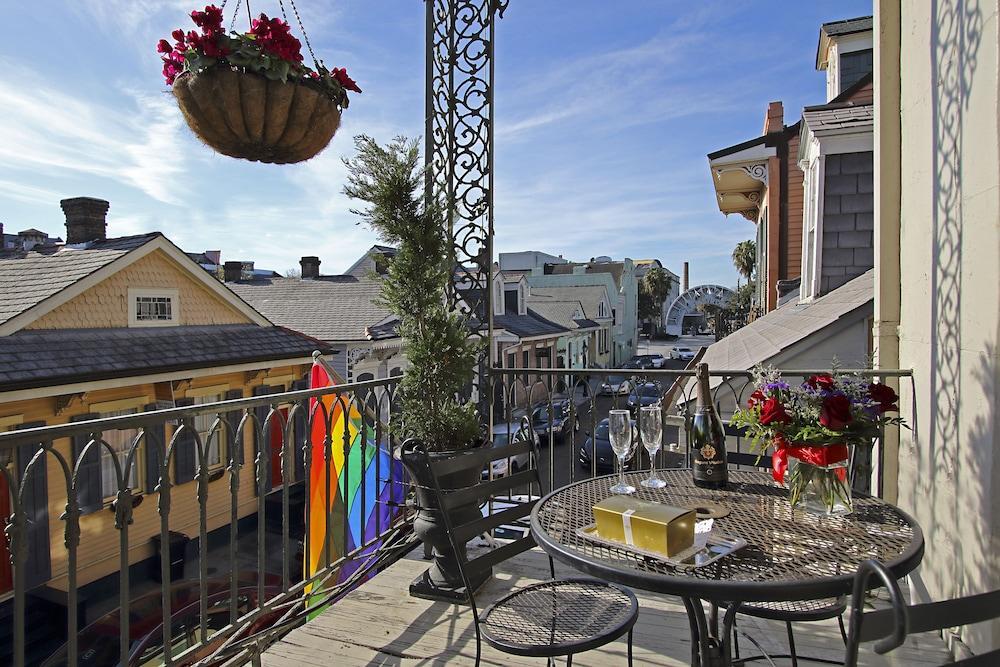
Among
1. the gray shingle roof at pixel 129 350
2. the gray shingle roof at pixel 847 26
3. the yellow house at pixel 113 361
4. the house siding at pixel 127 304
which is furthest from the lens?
the house siding at pixel 127 304

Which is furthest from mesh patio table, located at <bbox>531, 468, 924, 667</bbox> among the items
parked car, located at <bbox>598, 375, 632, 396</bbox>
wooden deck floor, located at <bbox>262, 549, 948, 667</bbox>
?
wooden deck floor, located at <bbox>262, 549, 948, 667</bbox>

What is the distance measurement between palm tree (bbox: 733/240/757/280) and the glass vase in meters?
33.7

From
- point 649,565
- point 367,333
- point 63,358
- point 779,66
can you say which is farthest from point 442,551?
point 367,333

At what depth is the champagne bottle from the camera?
7.22 feet

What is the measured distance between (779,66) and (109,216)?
1362 centimetres

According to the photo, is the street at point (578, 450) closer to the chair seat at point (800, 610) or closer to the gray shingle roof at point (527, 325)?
the chair seat at point (800, 610)

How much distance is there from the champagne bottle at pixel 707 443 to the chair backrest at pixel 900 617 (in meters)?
1.11

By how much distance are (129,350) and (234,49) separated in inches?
418

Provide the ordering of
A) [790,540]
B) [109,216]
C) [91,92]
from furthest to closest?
1. [109,216]
2. [91,92]
3. [790,540]

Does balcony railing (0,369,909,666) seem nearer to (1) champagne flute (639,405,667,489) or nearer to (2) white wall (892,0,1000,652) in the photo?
(1) champagne flute (639,405,667,489)

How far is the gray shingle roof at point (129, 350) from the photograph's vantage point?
372 inches

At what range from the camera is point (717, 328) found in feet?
61.7

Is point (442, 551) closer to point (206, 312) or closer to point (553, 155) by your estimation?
point (553, 155)

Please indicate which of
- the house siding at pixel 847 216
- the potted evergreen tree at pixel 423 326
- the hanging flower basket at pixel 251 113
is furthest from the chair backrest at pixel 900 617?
the house siding at pixel 847 216
